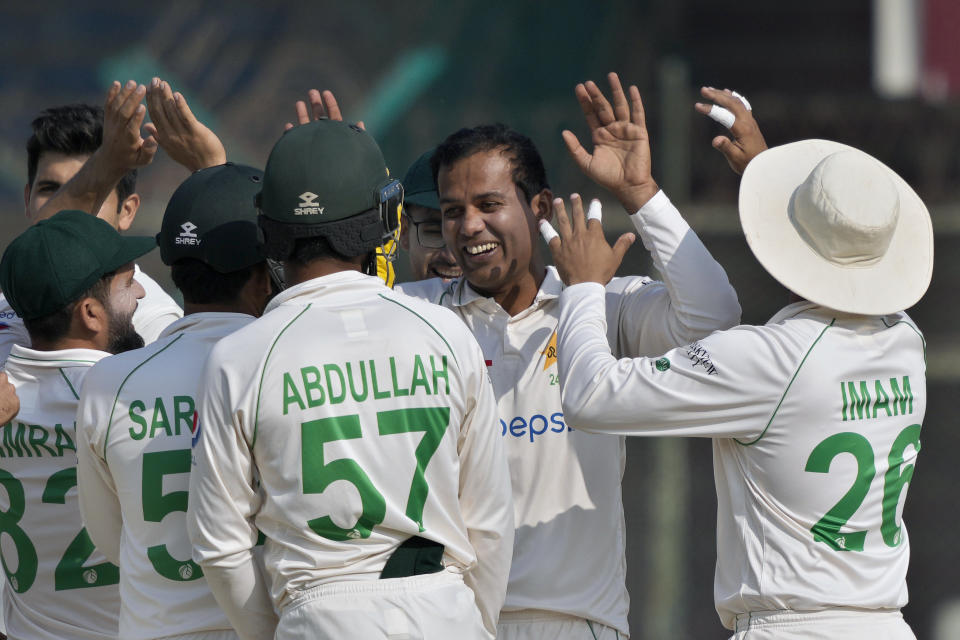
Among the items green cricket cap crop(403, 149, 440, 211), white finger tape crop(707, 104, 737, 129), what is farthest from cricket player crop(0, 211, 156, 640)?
white finger tape crop(707, 104, 737, 129)

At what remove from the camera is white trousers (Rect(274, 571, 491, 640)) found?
2320mm

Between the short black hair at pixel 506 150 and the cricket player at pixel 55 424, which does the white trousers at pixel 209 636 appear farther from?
the short black hair at pixel 506 150

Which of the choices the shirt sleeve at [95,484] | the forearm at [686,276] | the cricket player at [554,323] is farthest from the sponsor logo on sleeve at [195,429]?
the forearm at [686,276]

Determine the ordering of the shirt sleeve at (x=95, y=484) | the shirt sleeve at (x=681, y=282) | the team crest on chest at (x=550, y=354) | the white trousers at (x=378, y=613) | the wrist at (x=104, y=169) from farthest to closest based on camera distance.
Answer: the wrist at (x=104, y=169), the team crest on chest at (x=550, y=354), the shirt sleeve at (x=681, y=282), the shirt sleeve at (x=95, y=484), the white trousers at (x=378, y=613)

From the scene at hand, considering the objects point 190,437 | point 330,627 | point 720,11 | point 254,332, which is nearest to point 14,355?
point 190,437

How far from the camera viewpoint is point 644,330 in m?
3.07

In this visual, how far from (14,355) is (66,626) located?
63 centimetres

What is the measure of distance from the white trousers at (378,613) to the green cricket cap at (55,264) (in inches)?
36.9

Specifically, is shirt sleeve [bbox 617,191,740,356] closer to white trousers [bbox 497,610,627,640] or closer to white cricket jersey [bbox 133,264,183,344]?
white trousers [bbox 497,610,627,640]

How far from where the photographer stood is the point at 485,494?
99.5 inches

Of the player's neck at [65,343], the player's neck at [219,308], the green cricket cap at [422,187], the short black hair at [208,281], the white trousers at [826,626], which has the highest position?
the green cricket cap at [422,187]

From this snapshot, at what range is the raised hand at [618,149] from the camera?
2.98m

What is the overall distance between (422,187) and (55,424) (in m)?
1.42

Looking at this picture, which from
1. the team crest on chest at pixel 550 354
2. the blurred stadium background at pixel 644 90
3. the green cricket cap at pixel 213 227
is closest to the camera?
the green cricket cap at pixel 213 227
